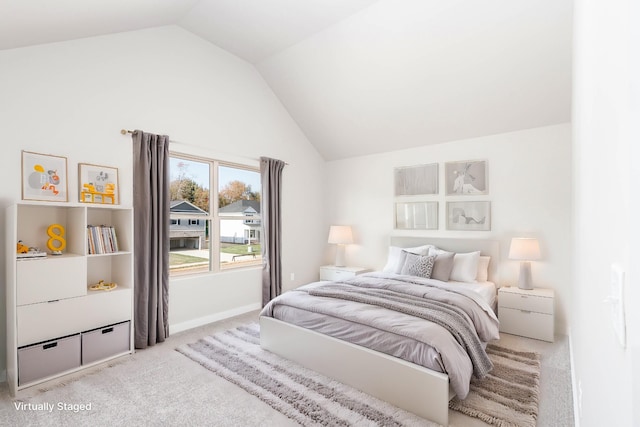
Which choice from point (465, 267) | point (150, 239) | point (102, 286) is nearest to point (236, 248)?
point (150, 239)

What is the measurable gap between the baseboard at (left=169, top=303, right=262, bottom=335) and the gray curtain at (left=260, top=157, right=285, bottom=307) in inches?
9.4

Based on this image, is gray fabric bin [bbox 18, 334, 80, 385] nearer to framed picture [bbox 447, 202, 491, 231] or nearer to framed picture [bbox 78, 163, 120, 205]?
framed picture [bbox 78, 163, 120, 205]

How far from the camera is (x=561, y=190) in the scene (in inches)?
144

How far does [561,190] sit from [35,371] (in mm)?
5253

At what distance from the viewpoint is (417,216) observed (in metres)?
4.66

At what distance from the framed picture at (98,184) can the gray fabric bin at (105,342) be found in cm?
119

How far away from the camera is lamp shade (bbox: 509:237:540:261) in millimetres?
3537

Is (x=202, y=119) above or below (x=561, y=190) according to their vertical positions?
above

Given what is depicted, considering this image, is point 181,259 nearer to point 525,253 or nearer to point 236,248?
point 236,248

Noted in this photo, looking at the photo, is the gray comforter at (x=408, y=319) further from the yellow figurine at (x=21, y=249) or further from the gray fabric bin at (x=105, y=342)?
the yellow figurine at (x=21, y=249)

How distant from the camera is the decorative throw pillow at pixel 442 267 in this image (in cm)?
381

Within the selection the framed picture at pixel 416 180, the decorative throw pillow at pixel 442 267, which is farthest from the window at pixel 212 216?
the decorative throw pillow at pixel 442 267

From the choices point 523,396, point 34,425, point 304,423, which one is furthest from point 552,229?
point 34,425

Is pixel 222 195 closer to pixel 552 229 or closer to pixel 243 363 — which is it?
pixel 243 363
